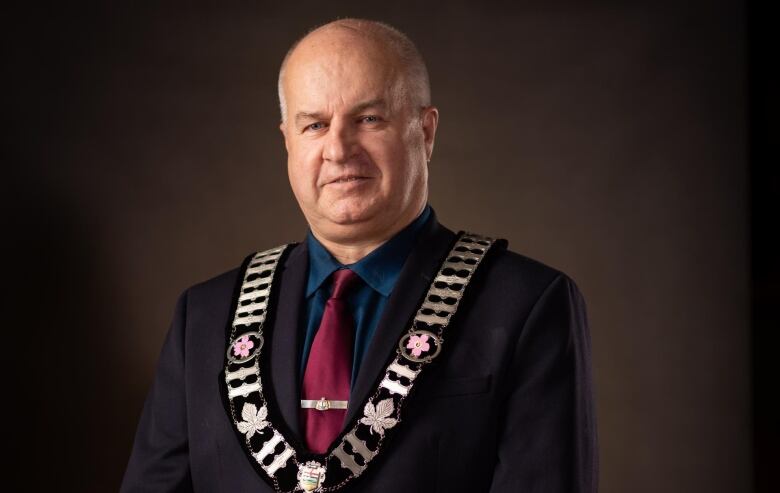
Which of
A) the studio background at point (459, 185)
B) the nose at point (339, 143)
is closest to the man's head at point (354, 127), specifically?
the nose at point (339, 143)

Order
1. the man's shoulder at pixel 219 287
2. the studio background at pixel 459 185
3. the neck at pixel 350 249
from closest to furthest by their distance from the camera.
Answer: the neck at pixel 350 249, the man's shoulder at pixel 219 287, the studio background at pixel 459 185

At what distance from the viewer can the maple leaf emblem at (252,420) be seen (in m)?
2.04

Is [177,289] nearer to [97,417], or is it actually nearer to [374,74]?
[97,417]

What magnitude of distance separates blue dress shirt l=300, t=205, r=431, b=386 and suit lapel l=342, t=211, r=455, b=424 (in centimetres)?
3

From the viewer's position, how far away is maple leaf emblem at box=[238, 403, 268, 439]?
6.68 feet

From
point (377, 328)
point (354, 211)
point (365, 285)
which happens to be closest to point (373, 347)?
point (377, 328)

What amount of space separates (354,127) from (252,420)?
0.57 metres

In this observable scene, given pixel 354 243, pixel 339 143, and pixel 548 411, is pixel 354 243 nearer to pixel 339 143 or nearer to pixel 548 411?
pixel 339 143

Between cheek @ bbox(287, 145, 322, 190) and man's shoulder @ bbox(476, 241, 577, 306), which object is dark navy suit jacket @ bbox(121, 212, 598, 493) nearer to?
man's shoulder @ bbox(476, 241, 577, 306)

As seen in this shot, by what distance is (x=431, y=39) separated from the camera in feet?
11.6

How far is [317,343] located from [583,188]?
1633mm

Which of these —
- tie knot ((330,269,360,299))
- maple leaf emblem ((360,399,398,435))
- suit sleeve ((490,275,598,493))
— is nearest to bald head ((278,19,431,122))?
tie knot ((330,269,360,299))

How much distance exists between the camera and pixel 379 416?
6.49 ft

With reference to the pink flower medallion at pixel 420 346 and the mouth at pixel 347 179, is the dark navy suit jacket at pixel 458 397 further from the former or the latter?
the mouth at pixel 347 179
